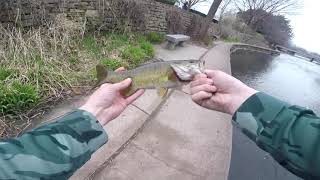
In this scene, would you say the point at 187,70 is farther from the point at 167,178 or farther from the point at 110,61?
the point at 110,61

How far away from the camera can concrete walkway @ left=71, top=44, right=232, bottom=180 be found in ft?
15.3

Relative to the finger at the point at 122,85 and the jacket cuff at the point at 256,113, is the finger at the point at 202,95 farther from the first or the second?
the finger at the point at 122,85

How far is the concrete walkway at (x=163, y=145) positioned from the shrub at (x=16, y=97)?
1246mm

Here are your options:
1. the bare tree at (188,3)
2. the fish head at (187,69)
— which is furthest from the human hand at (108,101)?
the bare tree at (188,3)

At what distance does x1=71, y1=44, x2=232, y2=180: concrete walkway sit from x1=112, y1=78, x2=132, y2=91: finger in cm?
191

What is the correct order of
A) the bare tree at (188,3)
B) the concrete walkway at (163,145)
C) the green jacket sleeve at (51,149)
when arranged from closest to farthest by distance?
1. the green jacket sleeve at (51,149)
2. the concrete walkway at (163,145)
3. the bare tree at (188,3)

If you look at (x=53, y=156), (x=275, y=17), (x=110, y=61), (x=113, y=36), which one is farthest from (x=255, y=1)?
(x=53, y=156)

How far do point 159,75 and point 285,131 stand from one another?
3.89 ft

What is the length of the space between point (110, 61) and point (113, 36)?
9.78 feet

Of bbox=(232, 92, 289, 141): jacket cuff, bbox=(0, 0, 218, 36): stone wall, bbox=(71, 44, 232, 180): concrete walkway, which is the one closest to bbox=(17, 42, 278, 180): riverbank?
bbox=(71, 44, 232, 180): concrete walkway

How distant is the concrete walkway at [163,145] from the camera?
15.3 feet

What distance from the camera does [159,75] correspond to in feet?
9.37

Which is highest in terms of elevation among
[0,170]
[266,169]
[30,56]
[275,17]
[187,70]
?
[187,70]

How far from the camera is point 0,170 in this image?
165 cm
